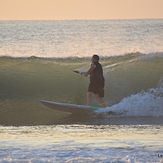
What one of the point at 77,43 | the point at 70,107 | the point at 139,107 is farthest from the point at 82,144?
the point at 77,43

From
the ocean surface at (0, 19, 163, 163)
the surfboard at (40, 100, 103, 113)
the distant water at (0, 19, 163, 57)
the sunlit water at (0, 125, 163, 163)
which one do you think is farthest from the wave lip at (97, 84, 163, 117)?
the distant water at (0, 19, 163, 57)

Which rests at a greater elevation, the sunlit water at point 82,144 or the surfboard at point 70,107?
the surfboard at point 70,107

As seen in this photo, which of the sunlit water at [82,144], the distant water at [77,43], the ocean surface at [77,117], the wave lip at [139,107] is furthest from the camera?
the distant water at [77,43]

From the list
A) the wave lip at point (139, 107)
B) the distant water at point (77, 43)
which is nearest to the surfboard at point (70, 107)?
the wave lip at point (139, 107)

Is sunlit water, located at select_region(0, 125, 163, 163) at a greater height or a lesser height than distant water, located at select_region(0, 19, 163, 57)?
lesser

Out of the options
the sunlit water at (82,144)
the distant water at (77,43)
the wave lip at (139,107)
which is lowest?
the sunlit water at (82,144)

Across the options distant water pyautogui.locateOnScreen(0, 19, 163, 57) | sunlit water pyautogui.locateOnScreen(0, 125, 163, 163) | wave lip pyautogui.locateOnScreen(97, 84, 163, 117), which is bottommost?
sunlit water pyautogui.locateOnScreen(0, 125, 163, 163)

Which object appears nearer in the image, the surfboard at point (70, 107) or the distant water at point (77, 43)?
the surfboard at point (70, 107)

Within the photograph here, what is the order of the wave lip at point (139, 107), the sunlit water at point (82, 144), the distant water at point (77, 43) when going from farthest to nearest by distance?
the distant water at point (77, 43)
the wave lip at point (139, 107)
the sunlit water at point (82, 144)

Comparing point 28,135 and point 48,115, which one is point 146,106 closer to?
point 48,115

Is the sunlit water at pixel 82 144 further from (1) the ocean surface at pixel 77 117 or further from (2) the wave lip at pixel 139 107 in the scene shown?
(2) the wave lip at pixel 139 107

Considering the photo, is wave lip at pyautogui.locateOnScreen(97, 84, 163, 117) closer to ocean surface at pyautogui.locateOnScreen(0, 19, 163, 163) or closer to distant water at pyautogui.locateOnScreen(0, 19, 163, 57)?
ocean surface at pyautogui.locateOnScreen(0, 19, 163, 163)

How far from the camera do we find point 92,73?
1027cm

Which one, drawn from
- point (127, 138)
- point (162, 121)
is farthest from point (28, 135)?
point (162, 121)
